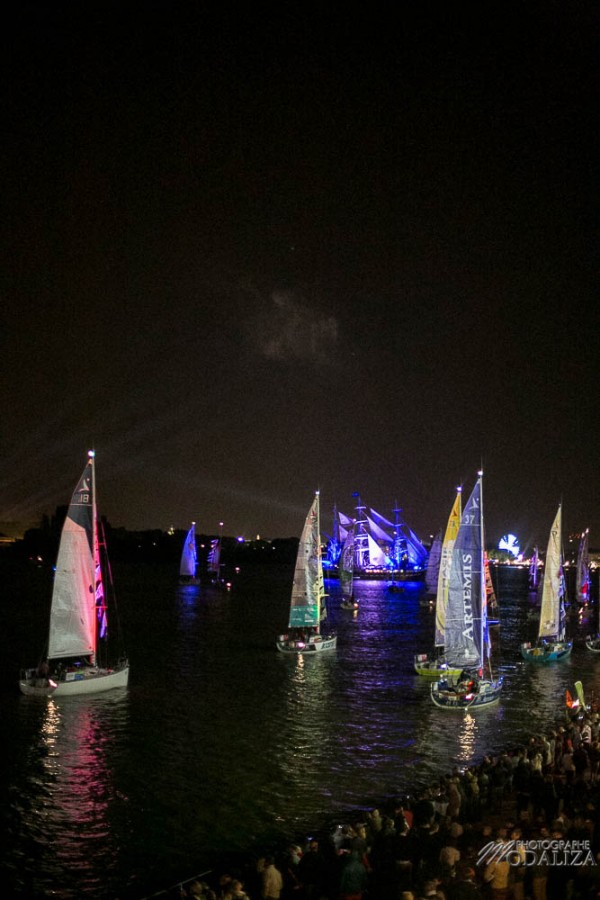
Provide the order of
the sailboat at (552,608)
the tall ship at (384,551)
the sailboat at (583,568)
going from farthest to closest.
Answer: the tall ship at (384,551), the sailboat at (583,568), the sailboat at (552,608)

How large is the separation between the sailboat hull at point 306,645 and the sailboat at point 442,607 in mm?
9432

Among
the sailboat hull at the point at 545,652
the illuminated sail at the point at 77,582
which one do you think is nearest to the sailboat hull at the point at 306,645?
the sailboat hull at the point at 545,652

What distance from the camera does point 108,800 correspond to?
1008 inches

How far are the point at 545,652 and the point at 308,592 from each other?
1639 centimetres

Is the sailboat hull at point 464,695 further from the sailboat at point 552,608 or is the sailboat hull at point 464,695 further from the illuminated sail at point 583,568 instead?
the illuminated sail at point 583,568

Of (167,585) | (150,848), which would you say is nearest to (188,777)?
(150,848)

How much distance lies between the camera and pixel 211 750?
31625 mm

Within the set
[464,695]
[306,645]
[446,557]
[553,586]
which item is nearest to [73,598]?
[464,695]

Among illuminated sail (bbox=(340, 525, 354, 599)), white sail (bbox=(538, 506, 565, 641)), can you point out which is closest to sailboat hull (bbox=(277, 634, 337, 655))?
white sail (bbox=(538, 506, 565, 641))

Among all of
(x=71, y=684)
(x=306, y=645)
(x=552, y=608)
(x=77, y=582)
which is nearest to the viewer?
(x=71, y=684)

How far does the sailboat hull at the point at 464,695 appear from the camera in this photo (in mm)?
37531

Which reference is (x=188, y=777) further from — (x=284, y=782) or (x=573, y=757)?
(x=573, y=757)

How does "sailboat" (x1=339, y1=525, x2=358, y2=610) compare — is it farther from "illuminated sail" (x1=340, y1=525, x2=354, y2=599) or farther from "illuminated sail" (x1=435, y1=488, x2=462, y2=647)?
"illuminated sail" (x1=435, y1=488, x2=462, y2=647)

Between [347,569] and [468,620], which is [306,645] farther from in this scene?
[347,569]
